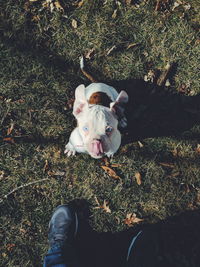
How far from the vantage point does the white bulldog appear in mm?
3665

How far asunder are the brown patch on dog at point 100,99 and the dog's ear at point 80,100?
0.23m

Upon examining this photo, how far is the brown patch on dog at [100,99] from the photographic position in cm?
403

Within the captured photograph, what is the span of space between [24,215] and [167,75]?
2.57 metres

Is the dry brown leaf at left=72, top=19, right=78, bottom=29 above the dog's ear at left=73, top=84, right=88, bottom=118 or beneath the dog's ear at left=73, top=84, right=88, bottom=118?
above

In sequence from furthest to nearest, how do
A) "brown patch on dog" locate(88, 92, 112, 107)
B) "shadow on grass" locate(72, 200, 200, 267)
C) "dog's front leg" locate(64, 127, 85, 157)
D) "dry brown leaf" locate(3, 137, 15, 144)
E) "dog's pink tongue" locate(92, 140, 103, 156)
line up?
"dry brown leaf" locate(3, 137, 15, 144), "shadow on grass" locate(72, 200, 200, 267), "dog's front leg" locate(64, 127, 85, 157), "brown patch on dog" locate(88, 92, 112, 107), "dog's pink tongue" locate(92, 140, 103, 156)

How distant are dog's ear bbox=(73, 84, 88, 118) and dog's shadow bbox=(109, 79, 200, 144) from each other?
1074 millimetres

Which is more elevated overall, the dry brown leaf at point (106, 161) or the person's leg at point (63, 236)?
the dry brown leaf at point (106, 161)

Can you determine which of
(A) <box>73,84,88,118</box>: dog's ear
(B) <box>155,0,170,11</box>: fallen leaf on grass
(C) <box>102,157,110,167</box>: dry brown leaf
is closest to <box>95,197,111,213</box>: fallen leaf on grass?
→ (C) <box>102,157,110,167</box>: dry brown leaf

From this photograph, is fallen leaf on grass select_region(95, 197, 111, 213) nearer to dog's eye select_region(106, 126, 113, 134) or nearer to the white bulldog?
the white bulldog

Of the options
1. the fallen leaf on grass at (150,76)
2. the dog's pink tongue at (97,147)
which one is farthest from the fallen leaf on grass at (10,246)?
the fallen leaf on grass at (150,76)

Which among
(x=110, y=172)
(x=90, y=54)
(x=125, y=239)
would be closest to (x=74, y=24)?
(x=90, y=54)

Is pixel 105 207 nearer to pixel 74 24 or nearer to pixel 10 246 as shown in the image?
pixel 10 246

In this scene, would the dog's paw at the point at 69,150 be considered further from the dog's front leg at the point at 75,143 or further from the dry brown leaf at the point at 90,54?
the dry brown leaf at the point at 90,54

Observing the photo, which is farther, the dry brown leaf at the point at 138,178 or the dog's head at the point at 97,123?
the dry brown leaf at the point at 138,178
